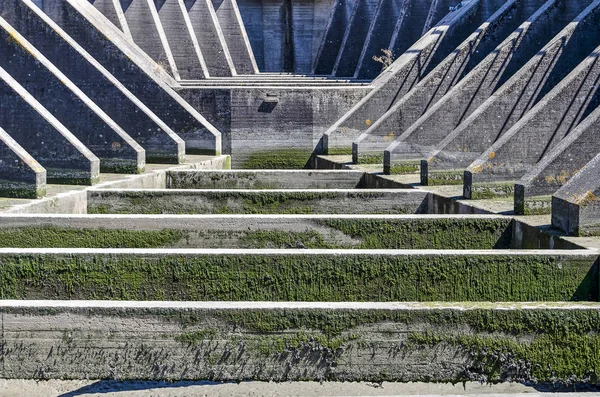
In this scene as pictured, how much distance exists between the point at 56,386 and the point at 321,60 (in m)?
24.7

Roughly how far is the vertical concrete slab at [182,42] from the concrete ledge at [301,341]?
17.9 metres

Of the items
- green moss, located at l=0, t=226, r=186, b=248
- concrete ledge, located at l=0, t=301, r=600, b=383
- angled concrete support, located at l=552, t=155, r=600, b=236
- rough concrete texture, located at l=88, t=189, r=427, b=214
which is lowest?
concrete ledge, located at l=0, t=301, r=600, b=383

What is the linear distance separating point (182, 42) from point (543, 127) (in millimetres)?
13587

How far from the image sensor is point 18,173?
42.3ft

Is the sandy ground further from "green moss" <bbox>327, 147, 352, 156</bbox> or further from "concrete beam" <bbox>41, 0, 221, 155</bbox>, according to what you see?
"green moss" <bbox>327, 147, 352, 156</bbox>

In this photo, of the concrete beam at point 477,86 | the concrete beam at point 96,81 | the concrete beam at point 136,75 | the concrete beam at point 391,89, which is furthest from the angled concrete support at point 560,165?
the concrete beam at point 136,75

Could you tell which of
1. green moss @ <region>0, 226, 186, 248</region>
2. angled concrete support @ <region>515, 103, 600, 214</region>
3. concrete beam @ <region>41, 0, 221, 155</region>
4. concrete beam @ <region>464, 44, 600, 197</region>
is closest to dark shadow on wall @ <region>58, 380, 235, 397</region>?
green moss @ <region>0, 226, 186, 248</region>

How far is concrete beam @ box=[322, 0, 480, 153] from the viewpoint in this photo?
68.0 feet

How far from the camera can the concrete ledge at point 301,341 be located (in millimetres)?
7012

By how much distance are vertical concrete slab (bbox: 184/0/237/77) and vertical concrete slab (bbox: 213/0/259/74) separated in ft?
6.94

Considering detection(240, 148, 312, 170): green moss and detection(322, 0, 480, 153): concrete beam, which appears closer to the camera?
detection(322, 0, 480, 153): concrete beam

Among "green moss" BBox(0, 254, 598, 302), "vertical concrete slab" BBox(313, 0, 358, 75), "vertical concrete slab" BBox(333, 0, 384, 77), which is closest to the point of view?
"green moss" BBox(0, 254, 598, 302)

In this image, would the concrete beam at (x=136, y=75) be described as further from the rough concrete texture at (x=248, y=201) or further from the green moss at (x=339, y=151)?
the rough concrete texture at (x=248, y=201)

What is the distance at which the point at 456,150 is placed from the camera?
49.7 feet
